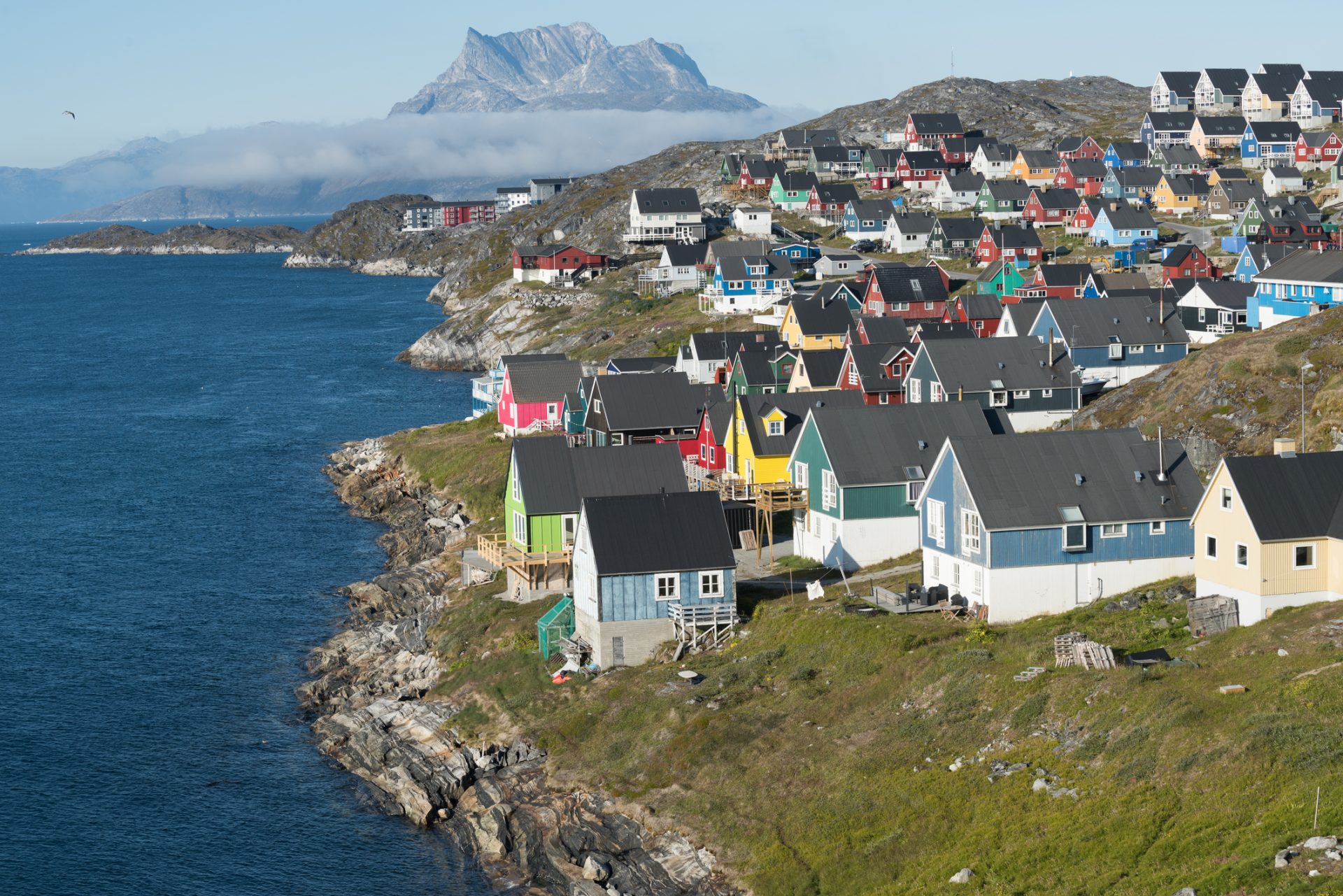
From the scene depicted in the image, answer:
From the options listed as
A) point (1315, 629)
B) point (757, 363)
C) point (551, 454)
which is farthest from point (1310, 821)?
point (757, 363)

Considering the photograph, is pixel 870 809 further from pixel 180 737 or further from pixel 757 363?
pixel 757 363

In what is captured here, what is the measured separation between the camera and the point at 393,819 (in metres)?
50.8

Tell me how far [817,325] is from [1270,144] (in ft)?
322

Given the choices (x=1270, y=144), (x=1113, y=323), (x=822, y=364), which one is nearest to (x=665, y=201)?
(x=1270, y=144)

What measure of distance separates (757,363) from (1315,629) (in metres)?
49.9

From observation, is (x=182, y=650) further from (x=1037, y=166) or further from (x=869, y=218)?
(x=1037, y=166)

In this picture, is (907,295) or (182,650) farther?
(907,295)

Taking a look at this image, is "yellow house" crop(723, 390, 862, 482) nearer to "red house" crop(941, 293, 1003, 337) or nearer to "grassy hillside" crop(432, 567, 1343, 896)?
"grassy hillside" crop(432, 567, 1343, 896)

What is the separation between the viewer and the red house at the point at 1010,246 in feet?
466

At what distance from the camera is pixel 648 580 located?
5450 centimetres

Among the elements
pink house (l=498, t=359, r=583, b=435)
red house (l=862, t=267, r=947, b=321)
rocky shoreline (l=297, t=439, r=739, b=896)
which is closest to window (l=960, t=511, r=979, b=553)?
rocky shoreline (l=297, t=439, r=739, b=896)

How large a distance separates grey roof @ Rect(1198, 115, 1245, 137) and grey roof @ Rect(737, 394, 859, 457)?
140 m

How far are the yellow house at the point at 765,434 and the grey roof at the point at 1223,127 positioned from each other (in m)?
141

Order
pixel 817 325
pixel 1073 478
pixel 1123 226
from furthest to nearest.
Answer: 1. pixel 1123 226
2. pixel 817 325
3. pixel 1073 478
